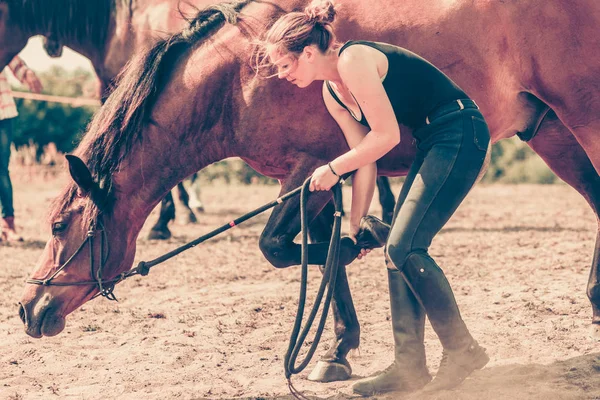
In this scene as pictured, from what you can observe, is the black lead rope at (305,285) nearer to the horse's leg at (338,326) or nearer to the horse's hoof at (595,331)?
the horse's leg at (338,326)

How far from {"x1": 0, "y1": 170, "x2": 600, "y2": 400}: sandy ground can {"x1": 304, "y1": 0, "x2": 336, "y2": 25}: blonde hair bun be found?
159 centimetres

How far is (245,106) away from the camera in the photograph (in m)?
3.90

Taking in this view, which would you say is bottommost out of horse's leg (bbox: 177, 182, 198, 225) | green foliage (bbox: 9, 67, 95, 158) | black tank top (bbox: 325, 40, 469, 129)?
black tank top (bbox: 325, 40, 469, 129)

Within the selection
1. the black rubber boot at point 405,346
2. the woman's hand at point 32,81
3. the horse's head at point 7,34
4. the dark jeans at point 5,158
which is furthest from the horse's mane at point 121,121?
the woman's hand at point 32,81

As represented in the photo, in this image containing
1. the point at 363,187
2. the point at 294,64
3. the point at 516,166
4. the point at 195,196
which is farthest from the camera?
the point at 516,166

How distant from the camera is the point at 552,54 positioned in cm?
400

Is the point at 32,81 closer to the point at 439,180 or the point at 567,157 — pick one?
the point at 567,157

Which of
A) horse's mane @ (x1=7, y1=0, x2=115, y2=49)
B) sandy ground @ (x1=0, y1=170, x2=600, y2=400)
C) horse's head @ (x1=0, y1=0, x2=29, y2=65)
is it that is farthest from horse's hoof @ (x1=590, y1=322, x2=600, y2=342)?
horse's head @ (x1=0, y1=0, x2=29, y2=65)

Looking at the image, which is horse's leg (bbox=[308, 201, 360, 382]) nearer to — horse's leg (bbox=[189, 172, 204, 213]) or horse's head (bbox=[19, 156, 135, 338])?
horse's head (bbox=[19, 156, 135, 338])

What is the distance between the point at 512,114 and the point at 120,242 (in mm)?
2067

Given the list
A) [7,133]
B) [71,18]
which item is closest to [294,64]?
[71,18]

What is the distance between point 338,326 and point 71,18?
4.43 meters

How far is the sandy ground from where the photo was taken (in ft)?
12.4

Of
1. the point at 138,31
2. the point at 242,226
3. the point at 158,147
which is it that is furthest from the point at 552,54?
the point at 242,226
